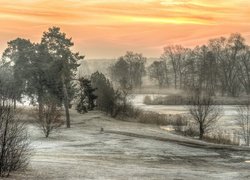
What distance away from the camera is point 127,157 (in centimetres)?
3850

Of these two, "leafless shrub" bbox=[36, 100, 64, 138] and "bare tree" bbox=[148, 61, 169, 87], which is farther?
"bare tree" bbox=[148, 61, 169, 87]

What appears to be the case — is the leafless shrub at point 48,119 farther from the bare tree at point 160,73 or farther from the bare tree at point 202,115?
the bare tree at point 160,73

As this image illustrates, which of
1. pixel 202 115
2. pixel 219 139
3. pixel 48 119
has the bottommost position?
pixel 219 139

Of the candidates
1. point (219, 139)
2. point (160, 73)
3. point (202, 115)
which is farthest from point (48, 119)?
point (160, 73)

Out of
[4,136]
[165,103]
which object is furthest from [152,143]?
[165,103]

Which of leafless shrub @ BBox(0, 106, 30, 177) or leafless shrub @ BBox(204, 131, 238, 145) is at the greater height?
leafless shrub @ BBox(0, 106, 30, 177)

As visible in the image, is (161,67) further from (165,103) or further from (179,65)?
(165,103)

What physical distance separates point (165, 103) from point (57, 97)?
42.6m

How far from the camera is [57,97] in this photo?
71250 mm

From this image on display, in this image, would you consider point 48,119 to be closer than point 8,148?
No

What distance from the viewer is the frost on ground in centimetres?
2755

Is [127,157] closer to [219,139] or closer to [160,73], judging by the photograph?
[219,139]

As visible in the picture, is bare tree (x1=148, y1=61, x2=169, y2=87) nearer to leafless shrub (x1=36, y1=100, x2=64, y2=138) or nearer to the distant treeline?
the distant treeline

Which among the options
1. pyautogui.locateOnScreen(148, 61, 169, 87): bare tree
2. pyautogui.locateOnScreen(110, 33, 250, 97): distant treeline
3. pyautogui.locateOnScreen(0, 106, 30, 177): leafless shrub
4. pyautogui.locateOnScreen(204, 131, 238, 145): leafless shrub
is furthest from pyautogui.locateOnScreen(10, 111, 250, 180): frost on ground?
pyautogui.locateOnScreen(148, 61, 169, 87): bare tree
